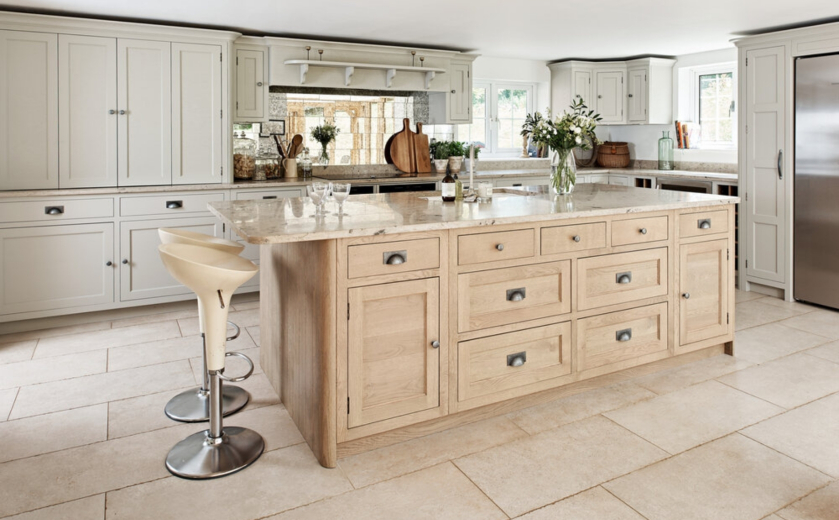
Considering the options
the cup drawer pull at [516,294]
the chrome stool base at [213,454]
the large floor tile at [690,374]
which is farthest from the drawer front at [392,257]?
the large floor tile at [690,374]

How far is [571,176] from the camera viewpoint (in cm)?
371

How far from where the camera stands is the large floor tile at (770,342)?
3.75 m

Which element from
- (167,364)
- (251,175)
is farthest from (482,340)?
(251,175)

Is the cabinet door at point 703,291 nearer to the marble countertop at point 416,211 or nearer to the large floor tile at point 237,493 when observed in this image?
the marble countertop at point 416,211

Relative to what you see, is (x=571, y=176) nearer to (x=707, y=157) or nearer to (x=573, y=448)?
(x=573, y=448)

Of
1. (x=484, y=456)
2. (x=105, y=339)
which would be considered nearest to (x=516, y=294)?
(x=484, y=456)

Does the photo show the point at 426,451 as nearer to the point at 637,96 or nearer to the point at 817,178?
the point at 817,178

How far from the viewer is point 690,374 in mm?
3418

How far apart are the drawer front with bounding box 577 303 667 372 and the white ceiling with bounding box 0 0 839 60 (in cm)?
224

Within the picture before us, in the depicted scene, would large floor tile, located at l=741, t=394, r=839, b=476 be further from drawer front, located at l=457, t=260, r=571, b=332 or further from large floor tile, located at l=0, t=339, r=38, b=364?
large floor tile, located at l=0, t=339, r=38, b=364

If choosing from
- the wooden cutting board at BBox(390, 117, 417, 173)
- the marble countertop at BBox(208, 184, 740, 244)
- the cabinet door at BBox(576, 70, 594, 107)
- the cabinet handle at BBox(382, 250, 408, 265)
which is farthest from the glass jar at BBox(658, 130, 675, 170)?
the cabinet handle at BBox(382, 250, 408, 265)

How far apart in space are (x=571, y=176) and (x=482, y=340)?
1.42m

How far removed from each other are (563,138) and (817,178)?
97.6 inches

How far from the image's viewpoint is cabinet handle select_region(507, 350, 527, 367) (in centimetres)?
285
